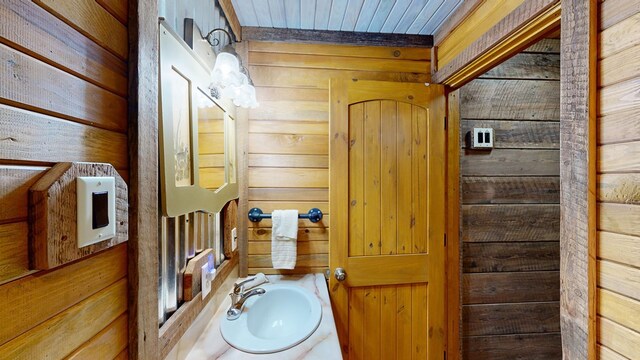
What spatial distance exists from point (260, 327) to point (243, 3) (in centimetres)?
162

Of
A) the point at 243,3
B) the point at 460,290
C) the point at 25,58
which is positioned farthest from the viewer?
the point at 460,290

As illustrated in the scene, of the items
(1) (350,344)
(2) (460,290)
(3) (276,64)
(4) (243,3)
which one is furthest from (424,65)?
(1) (350,344)

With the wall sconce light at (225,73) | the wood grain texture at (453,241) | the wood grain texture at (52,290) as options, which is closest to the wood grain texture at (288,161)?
the wall sconce light at (225,73)

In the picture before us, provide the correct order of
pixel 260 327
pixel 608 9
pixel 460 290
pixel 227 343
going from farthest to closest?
pixel 460 290
pixel 260 327
pixel 227 343
pixel 608 9

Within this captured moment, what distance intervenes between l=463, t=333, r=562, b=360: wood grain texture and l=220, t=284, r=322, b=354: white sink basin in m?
1.09

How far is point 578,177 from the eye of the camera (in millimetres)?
737

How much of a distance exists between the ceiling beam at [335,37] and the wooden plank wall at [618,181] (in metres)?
1.04

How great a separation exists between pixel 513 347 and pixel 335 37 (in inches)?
87.7

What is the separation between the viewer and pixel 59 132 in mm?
395

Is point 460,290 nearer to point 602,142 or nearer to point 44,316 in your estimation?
point 602,142

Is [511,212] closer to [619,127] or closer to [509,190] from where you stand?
[509,190]

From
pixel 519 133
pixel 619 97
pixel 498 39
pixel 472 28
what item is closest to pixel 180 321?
pixel 619 97

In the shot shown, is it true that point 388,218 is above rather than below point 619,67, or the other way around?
below

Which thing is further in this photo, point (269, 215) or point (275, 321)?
point (269, 215)
